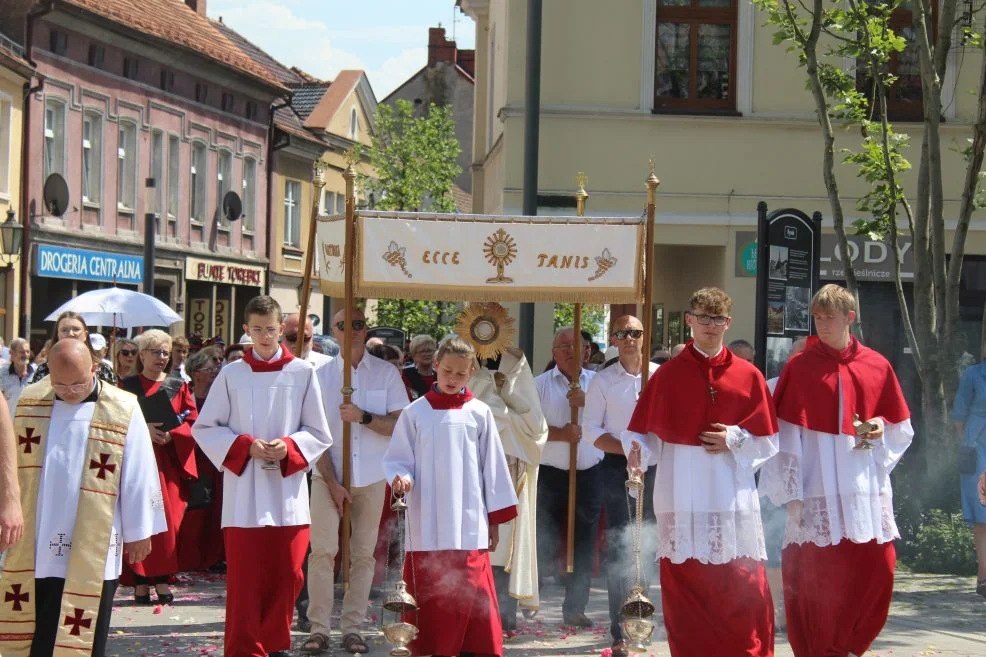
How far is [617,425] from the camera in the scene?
9.92 metres

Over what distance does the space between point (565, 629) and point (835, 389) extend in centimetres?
281

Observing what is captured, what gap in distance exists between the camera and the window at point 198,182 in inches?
1561

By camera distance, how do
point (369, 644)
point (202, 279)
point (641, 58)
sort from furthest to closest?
point (202, 279) < point (641, 58) < point (369, 644)

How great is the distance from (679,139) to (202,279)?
21.8 metres

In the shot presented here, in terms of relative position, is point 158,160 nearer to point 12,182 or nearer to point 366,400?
point 12,182

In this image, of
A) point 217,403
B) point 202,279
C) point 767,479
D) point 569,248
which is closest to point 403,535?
point 217,403

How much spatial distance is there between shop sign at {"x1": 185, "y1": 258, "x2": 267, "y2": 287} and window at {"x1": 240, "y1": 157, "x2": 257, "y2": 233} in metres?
1.21

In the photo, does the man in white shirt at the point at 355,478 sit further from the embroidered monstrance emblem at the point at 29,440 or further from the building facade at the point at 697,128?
the building facade at the point at 697,128

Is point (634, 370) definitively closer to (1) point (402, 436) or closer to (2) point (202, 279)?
(1) point (402, 436)

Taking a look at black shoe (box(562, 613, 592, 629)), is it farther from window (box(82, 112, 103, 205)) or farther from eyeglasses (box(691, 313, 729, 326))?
window (box(82, 112, 103, 205))

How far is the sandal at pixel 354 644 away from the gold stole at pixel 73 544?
86.8 inches

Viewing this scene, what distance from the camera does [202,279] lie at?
3903 centimetres

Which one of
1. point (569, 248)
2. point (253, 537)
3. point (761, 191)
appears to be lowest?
point (253, 537)

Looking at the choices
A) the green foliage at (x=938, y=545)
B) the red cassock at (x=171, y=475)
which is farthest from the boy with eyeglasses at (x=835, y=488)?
the red cassock at (x=171, y=475)
